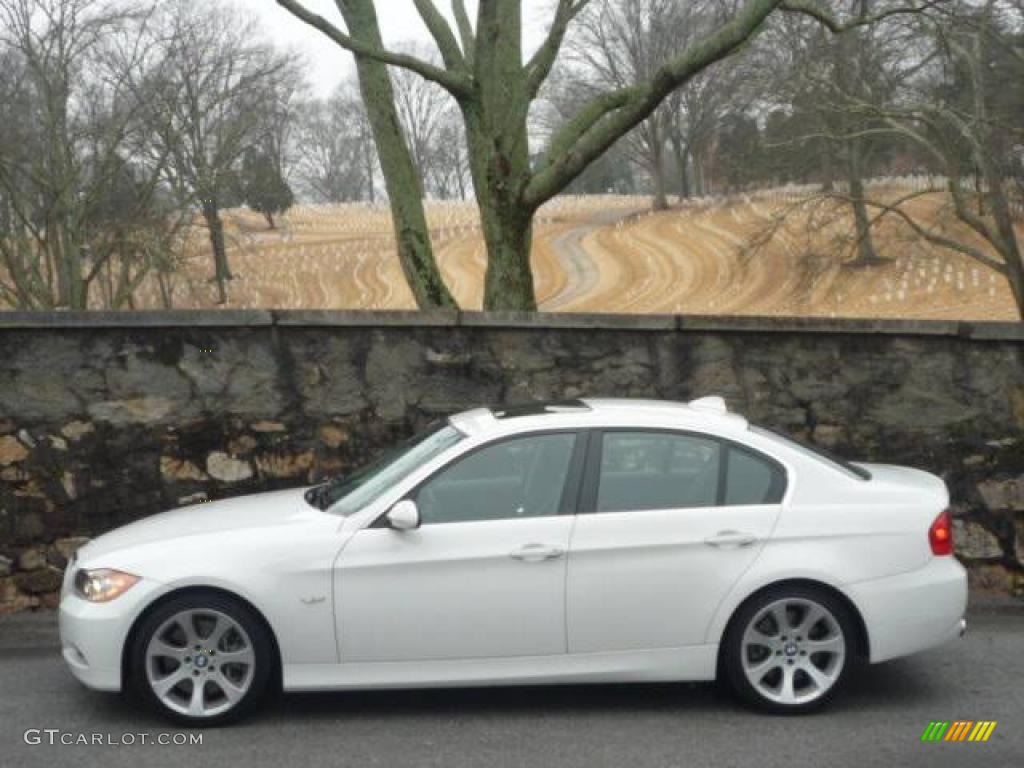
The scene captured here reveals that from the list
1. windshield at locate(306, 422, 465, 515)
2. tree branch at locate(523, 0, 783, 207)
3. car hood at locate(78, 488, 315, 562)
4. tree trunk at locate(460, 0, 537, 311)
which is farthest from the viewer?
tree trunk at locate(460, 0, 537, 311)

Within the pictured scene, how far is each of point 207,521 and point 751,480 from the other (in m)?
2.47

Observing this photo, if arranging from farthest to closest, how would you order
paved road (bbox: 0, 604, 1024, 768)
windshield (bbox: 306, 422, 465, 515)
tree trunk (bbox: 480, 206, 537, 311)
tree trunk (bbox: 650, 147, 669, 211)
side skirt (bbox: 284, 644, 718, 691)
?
tree trunk (bbox: 650, 147, 669, 211)
tree trunk (bbox: 480, 206, 537, 311)
windshield (bbox: 306, 422, 465, 515)
side skirt (bbox: 284, 644, 718, 691)
paved road (bbox: 0, 604, 1024, 768)

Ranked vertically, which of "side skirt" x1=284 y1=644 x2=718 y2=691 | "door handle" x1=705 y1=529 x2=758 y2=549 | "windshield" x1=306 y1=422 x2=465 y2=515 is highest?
"windshield" x1=306 y1=422 x2=465 y2=515

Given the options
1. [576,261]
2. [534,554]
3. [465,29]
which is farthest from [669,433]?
[576,261]

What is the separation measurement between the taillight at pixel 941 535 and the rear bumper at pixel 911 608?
42 mm

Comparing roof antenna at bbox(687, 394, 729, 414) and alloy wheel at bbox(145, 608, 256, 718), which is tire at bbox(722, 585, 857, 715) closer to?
roof antenna at bbox(687, 394, 729, 414)

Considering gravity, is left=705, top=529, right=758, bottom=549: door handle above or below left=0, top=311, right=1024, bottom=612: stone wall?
below

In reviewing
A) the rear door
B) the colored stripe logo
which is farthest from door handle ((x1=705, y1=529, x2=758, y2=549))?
the colored stripe logo

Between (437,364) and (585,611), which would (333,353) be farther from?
(585,611)

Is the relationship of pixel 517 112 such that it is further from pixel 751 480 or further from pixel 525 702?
pixel 525 702

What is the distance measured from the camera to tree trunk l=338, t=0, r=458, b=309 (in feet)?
38.5

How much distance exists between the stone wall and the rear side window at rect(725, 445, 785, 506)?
2909 mm

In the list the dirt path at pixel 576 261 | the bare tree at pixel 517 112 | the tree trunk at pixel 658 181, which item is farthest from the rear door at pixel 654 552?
the tree trunk at pixel 658 181

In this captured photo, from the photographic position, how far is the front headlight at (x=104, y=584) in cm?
531
